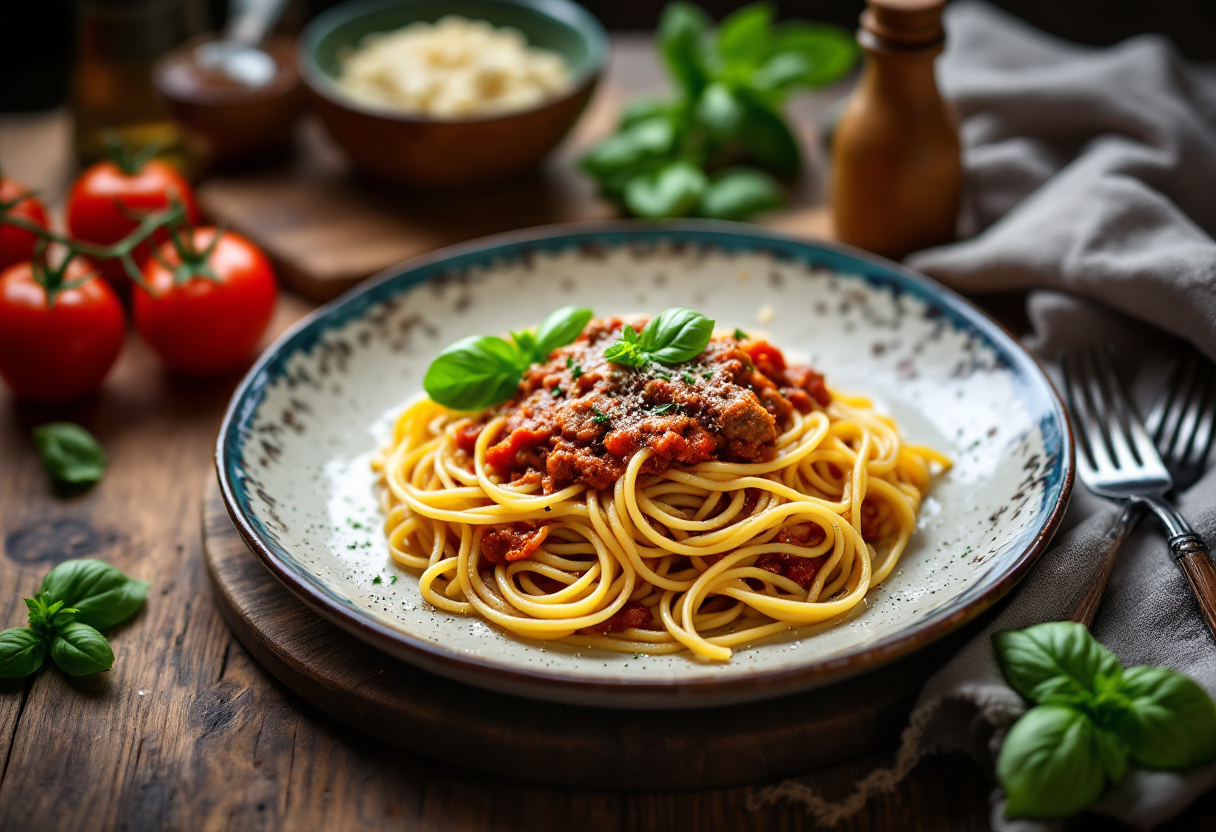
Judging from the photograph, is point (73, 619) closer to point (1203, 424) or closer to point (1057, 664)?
point (1057, 664)

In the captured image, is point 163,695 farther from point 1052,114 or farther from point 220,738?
point 1052,114

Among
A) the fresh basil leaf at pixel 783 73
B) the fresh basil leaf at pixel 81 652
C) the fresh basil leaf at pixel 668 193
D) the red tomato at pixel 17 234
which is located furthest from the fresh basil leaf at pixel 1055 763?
the red tomato at pixel 17 234

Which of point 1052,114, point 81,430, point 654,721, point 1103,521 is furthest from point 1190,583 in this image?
point 81,430

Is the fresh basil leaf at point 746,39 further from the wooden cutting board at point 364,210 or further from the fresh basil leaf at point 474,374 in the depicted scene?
the fresh basil leaf at point 474,374

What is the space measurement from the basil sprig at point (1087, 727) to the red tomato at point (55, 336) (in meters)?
4.13

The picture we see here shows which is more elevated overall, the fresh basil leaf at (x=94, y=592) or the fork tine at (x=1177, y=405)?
the fork tine at (x=1177, y=405)

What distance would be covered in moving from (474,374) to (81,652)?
5.46 feet

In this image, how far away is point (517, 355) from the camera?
4.31 meters

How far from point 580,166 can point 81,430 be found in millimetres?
3109

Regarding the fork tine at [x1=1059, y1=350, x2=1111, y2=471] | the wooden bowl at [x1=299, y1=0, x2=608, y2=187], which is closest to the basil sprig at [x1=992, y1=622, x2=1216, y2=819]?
the fork tine at [x1=1059, y1=350, x2=1111, y2=471]

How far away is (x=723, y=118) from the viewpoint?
20.4 feet

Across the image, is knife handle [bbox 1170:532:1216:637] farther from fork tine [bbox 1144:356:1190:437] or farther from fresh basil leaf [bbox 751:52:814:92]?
fresh basil leaf [bbox 751:52:814:92]

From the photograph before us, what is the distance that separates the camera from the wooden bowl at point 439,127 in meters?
6.05


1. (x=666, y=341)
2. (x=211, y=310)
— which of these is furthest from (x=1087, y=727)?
(x=211, y=310)
